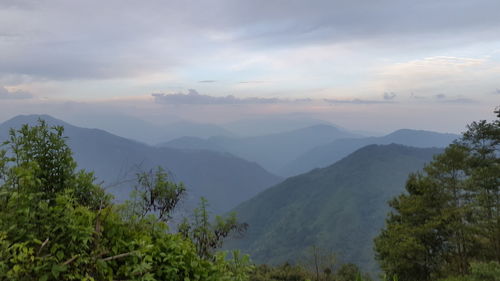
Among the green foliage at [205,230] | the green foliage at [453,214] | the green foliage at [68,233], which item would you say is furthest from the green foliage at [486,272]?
the green foliage at [453,214]

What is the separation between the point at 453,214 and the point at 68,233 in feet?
87.4

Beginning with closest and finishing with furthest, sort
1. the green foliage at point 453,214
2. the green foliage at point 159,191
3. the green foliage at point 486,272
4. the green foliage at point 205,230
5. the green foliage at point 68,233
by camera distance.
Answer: the green foliage at point 68,233 → the green foliage at point 205,230 → the green foliage at point 159,191 → the green foliage at point 486,272 → the green foliage at point 453,214

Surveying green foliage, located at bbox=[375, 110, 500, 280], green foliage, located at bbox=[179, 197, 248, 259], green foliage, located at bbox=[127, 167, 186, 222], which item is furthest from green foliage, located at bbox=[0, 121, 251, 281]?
green foliage, located at bbox=[375, 110, 500, 280]

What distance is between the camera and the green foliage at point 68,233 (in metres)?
2.66

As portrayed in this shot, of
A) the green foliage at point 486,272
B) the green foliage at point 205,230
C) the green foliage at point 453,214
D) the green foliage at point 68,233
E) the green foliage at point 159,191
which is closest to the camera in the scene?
the green foliage at point 68,233

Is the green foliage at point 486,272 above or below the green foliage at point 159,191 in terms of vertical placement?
below

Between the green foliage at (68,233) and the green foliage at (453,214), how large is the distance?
23812mm

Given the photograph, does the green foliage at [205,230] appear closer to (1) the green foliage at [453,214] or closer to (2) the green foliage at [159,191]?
(2) the green foliage at [159,191]

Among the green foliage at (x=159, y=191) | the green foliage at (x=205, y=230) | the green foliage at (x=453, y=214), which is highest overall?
the green foliage at (x=159, y=191)

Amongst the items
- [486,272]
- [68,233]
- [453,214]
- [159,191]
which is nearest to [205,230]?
[159,191]

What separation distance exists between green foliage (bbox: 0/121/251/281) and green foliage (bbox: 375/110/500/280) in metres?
23.8

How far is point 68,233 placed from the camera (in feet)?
9.13

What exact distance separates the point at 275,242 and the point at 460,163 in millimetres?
173397

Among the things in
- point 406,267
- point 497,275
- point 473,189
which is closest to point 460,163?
point 473,189
